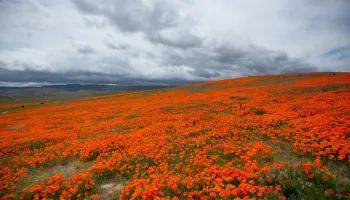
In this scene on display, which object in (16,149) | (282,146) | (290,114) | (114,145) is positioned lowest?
(16,149)

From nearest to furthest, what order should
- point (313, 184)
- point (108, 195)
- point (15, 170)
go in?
point (313, 184) → point (108, 195) → point (15, 170)

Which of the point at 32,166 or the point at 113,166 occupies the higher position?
the point at 113,166

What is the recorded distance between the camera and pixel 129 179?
25.5 feet

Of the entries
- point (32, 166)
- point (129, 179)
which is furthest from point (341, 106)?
point (32, 166)

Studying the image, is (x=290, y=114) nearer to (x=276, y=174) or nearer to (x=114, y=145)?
(x=276, y=174)

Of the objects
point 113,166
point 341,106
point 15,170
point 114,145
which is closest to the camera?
point 113,166

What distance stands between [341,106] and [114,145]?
15421 millimetres

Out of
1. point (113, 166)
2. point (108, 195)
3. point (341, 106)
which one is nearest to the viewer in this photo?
point (108, 195)

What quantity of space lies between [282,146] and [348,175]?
338 cm

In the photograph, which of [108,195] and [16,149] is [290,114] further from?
[16,149]

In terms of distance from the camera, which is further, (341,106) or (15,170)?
(341,106)

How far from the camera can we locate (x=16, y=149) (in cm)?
1427

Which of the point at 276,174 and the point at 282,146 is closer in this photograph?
the point at 276,174

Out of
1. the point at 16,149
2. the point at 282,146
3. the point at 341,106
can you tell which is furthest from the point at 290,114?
the point at 16,149
